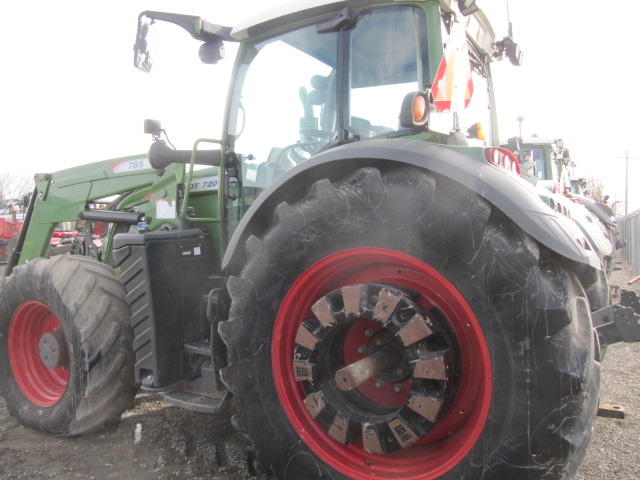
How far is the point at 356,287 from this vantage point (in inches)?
80.0

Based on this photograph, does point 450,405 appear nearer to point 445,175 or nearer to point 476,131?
point 445,175

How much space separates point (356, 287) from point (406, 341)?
284mm

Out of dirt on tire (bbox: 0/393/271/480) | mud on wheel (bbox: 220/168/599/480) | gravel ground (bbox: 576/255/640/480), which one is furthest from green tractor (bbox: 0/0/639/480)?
gravel ground (bbox: 576/255/640/480)

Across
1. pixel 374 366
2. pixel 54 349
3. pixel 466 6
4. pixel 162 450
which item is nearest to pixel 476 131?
pixel 466 6

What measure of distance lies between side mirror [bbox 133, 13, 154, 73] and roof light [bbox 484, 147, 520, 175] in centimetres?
213

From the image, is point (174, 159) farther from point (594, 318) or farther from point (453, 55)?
point (594, 318)

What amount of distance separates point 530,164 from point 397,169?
4.61 metres

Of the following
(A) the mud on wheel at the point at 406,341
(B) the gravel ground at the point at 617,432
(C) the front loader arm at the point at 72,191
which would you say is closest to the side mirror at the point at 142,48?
(C) the front loader arm at the point at 72,191

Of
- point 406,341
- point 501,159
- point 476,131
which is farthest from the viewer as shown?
point 476,131

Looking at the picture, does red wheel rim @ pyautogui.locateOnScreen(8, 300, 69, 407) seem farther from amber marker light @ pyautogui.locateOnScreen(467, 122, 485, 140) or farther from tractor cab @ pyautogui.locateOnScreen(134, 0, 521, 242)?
amber marker light @ pyautogui.locateOnScreen(467, 122, 485, 140)

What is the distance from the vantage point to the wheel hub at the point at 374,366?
6.28 ft

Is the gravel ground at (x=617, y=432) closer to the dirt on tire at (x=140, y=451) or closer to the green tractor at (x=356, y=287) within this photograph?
the green tractor at (x=356, y=287)

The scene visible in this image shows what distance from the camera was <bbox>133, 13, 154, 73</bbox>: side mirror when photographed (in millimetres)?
3070

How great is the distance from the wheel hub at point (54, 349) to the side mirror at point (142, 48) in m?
1.78
